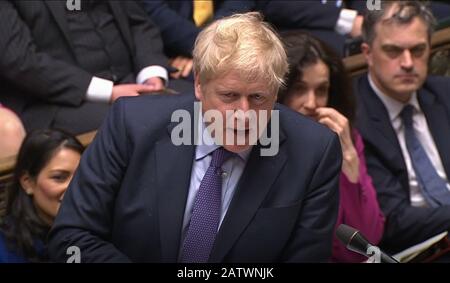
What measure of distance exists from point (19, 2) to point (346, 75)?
2.60 feet

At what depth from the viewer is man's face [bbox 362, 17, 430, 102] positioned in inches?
80.8

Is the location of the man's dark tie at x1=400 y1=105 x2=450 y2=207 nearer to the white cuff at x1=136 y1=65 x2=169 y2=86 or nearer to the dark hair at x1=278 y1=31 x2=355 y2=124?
the dark hair at x1=278 y1=31 x2=355 y2=124

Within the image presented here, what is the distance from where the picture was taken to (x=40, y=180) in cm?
178

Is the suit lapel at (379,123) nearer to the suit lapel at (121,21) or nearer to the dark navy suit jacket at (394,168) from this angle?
the dark navy suit jacket at (394,168)

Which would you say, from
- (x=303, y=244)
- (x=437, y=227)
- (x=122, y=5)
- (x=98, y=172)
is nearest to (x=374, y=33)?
(x=437, y=227)

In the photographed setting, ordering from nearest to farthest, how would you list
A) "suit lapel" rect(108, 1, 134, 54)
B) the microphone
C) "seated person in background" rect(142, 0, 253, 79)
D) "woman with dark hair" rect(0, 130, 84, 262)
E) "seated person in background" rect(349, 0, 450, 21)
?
the microphone
"woman with dark hair" rect(0, 130, 84, 262)
"suit lapel" rect(108, 1, 134, 54)
"seated person in background" rect(142, 0, 253, 79)
"seated person in background" rect(349, 0, 450, 21)

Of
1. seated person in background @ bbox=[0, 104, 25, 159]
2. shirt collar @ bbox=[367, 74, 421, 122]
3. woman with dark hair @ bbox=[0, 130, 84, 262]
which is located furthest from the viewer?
shirt collar @ bbox=[367, 74, 421, 122]

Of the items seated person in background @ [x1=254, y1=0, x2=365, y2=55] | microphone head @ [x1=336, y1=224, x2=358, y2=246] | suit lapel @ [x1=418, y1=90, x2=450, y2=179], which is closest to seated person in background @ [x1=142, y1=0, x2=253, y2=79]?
seated person in background @ [x1=254, y1=0, x2=365, y2=55]

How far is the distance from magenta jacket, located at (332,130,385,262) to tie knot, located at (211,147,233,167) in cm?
41

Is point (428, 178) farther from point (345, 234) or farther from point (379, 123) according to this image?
point (345, 234)

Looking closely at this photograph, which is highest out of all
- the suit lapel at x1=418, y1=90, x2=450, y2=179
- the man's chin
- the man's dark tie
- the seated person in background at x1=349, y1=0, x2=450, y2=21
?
the man's chin

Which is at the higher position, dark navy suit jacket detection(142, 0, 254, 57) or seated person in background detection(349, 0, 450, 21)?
dark navy suit jacket detection(142, 0, 254, 57)

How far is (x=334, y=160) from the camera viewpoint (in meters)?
1.48

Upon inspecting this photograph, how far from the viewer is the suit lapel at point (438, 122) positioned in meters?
2.09
